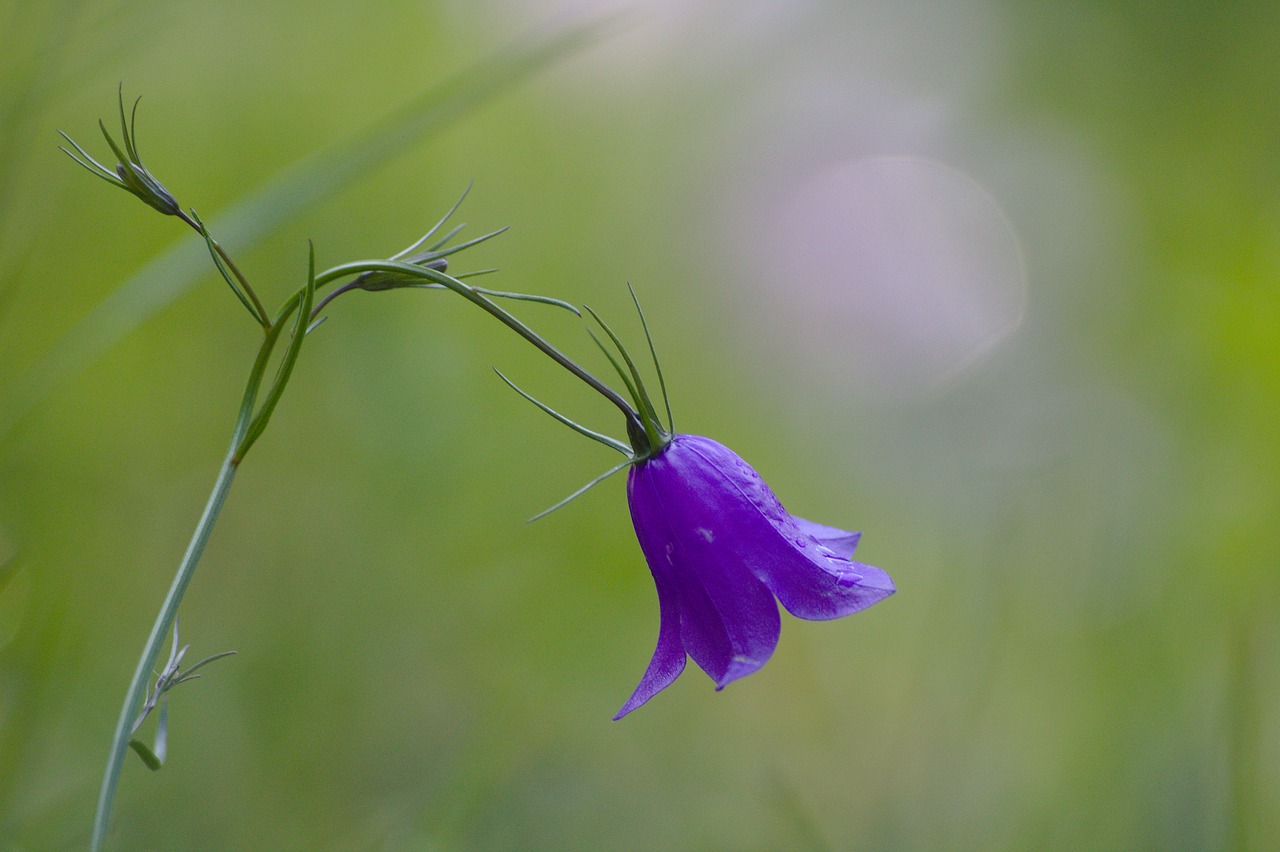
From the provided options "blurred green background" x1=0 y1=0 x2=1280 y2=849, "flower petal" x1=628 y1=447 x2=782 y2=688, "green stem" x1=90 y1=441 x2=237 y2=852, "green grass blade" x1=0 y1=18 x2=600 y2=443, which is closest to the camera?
"green stem" x1=90 y1=441 x2=237 y2=852

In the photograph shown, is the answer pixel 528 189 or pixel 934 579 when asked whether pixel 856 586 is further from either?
pixel 528 189

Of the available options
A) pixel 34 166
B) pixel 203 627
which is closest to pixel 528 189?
pixel 34 166

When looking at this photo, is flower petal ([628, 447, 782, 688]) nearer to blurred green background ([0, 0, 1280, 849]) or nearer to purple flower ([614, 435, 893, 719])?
purple flower ([614, 435, 893, 719])

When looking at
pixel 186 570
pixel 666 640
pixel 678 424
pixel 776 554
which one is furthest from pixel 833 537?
pixel 678 424

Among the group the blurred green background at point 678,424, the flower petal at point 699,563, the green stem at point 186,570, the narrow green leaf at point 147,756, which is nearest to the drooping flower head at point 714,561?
the flower petal at point 699,563

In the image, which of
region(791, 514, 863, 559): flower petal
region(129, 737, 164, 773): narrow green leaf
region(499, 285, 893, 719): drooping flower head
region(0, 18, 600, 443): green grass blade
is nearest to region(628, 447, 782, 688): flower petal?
region(499, 285, 893, 719): drooping flower head

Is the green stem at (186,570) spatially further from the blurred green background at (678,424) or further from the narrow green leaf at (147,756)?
the blurred green background at (678,424)
